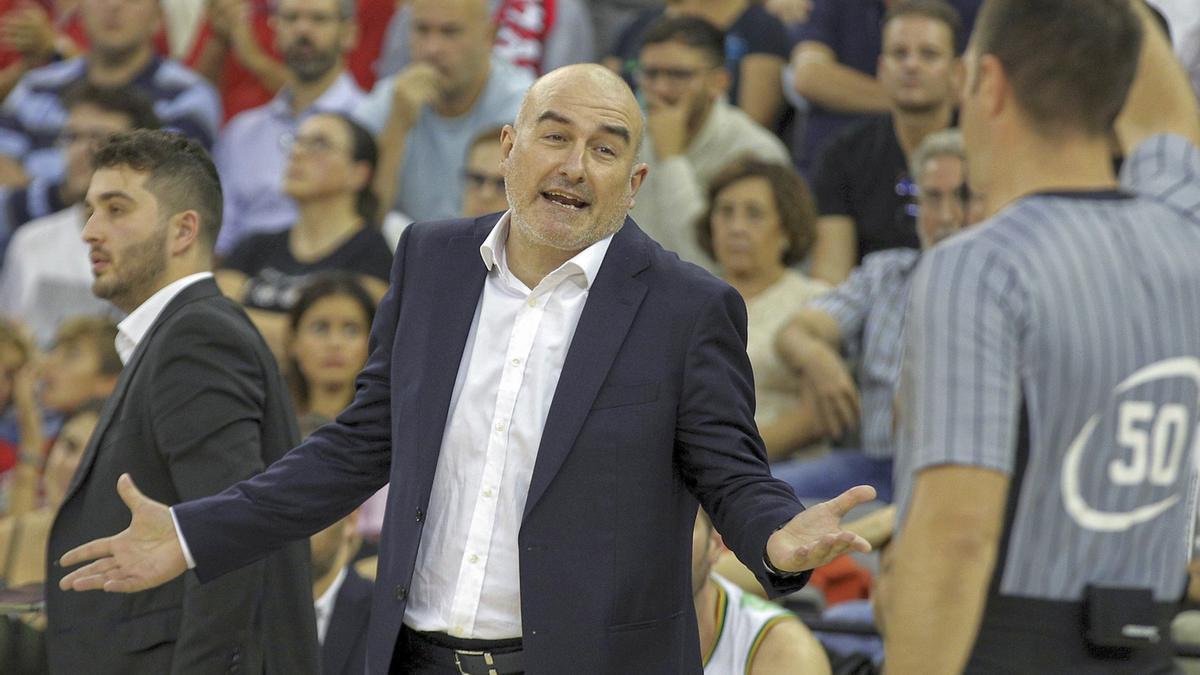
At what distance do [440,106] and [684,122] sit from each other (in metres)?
1.30

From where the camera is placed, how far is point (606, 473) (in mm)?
3047

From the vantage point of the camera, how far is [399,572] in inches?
122

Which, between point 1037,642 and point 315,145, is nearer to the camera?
point 1037,642

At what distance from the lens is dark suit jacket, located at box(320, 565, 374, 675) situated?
16.9 feet

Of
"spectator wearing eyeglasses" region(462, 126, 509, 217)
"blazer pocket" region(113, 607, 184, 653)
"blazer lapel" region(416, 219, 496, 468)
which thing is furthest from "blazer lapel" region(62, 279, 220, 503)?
"spectator wearing eyeglasses" region(462, 126, 509, 217)

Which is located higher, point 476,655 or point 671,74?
point 671,74

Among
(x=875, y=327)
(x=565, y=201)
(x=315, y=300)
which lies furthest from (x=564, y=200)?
(x=315, y=300)

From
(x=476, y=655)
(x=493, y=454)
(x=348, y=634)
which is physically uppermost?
(x=493, y=454)

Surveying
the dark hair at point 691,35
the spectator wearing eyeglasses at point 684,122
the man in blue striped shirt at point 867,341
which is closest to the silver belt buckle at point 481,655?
the man in blue striped shirt at point 867,341

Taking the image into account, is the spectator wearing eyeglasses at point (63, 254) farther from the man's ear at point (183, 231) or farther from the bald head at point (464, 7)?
the man's ear at point (183, 231)

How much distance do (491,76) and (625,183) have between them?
501 centimetres

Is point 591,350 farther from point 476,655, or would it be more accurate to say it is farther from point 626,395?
point 476,655

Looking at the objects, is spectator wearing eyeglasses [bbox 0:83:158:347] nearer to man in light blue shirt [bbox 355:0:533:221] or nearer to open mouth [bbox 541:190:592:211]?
man in light blue shirt [bbox 355:0:533:221]

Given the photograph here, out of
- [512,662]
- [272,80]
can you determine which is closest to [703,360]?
[512,662]
